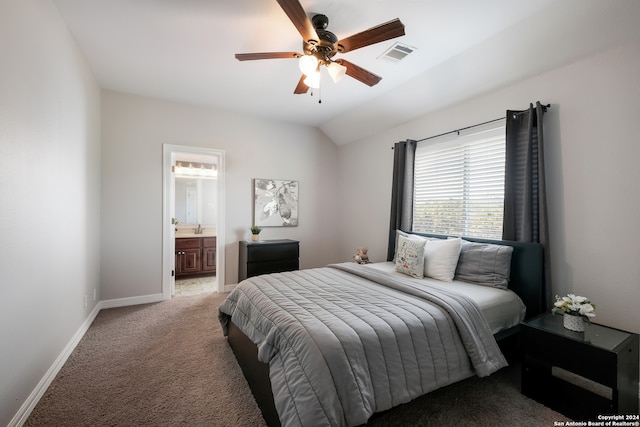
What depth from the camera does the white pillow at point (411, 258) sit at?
2733 mm

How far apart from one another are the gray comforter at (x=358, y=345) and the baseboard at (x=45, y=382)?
1.27 meters

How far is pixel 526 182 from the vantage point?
94.3 inches

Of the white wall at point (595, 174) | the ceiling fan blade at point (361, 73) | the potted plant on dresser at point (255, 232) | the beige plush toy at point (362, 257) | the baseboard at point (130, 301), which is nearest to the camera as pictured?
the white wall at point (595, 174)

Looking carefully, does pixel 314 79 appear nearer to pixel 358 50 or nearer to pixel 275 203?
pixel 358 50

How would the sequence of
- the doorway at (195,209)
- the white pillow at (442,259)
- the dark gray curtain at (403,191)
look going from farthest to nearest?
the doorway at (195,209)
the dark gray curtain at (403,191)
the white pillow at (442,259)

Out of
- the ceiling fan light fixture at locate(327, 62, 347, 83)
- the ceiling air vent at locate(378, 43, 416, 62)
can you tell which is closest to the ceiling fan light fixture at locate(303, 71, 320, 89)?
the ceiling fan light fixture at locate(327, 62, 347, 83)

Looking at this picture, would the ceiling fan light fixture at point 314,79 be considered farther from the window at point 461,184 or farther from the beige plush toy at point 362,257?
the beige plush toy at point 362,257

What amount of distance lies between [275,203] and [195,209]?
1.99 metres

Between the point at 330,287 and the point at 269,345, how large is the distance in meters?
0.78

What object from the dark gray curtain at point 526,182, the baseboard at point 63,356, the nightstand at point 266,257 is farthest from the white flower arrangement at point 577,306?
the baseboard at point 63,356

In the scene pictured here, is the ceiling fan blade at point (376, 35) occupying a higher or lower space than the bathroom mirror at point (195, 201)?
higher

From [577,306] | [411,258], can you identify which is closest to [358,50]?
[411,258]

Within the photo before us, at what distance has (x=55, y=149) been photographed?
211 centimetres

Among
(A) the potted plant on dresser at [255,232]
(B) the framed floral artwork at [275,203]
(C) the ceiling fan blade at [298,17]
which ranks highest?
(C) the ceiling fan blade at [298,17]
